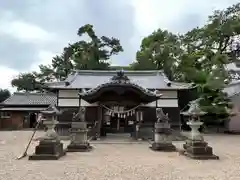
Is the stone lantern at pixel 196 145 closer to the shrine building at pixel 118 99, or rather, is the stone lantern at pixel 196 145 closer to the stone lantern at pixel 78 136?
the stone lantern at pixel 78 136

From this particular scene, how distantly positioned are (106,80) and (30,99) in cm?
1210

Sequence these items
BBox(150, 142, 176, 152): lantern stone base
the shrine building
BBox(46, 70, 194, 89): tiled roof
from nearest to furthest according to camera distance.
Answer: BBox(150, 142, 176, 152): lantern stone base → the shrine building → BBox(46, 70, 194, 89): tiled roof

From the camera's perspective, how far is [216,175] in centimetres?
691

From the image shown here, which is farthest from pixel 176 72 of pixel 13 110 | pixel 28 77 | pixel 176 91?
pixel 28 77

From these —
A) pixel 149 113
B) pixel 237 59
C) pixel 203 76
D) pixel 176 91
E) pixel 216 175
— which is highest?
pixel 237 59

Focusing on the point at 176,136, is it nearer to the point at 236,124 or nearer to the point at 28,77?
the point at 236,124

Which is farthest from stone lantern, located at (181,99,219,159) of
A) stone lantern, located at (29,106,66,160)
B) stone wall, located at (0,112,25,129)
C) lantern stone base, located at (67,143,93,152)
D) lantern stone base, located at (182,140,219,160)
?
stone wall, located at (0,112,25,129)

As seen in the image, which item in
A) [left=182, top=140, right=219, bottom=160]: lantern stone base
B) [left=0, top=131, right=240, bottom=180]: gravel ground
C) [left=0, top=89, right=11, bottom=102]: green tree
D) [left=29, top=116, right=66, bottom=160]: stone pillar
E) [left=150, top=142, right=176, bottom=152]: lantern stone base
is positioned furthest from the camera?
[left=0, top=89, right=11, bottom=102]: green tree

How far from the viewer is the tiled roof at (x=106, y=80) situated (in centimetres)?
2009

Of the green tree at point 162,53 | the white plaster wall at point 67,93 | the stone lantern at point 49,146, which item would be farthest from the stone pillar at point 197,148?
the green tree at point 162,53

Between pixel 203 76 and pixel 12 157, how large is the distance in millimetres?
15964

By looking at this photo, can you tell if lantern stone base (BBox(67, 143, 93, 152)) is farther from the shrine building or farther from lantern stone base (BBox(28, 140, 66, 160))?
the shrine building

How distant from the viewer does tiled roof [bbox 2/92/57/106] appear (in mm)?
30016

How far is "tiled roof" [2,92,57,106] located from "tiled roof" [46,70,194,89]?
7990 millimetres
